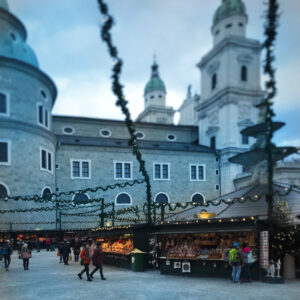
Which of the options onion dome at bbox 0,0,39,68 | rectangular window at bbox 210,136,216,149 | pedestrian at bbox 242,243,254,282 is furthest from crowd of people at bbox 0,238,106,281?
rectangular window at bbox 210,136,216,149

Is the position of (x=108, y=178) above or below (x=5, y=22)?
below

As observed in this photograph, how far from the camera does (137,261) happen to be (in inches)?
673

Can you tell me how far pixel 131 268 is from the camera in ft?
58.0

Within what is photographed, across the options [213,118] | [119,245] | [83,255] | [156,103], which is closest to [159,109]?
[156,103]

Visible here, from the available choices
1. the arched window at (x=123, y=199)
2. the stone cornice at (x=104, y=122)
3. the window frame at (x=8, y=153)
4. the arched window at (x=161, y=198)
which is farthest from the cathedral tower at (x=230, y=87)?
the window frame at (x=8, y=153)

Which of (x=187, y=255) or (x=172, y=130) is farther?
(x=172, y=130)

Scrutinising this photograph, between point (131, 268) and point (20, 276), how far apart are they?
519 cm

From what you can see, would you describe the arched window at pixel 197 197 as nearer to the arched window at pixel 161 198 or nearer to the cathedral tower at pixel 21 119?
the arched window at pixel 161 198

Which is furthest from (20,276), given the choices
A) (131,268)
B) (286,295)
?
(286,295)

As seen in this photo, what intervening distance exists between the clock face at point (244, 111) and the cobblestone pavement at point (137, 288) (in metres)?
36.1

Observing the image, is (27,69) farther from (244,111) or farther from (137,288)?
(244,111)

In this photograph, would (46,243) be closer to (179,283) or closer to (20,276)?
(20,276)

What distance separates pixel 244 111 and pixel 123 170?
61.0 ft

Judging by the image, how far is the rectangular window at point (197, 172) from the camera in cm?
4615
